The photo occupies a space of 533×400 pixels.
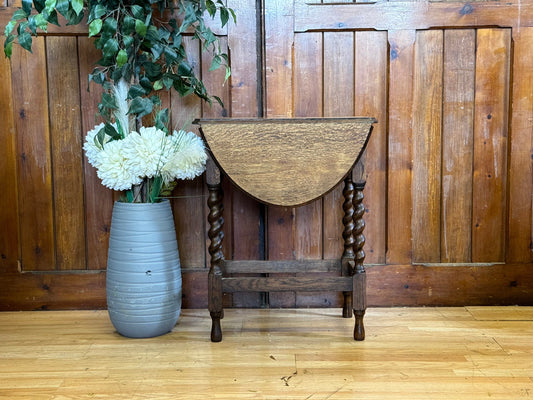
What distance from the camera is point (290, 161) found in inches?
76.2

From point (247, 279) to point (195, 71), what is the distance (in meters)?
0.90

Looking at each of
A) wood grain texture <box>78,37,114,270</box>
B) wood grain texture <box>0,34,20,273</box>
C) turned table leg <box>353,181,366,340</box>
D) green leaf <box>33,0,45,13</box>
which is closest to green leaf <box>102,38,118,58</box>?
green leaf <box>33,0,45,13</box>

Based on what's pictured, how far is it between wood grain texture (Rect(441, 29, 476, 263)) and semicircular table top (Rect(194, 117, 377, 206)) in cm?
59

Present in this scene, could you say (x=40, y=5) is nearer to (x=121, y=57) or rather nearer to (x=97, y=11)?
(x=97, y=11)

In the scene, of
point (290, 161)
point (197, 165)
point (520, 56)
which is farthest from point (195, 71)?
point (520, 56)

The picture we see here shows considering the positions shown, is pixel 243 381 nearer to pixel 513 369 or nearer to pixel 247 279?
pixel 247 279

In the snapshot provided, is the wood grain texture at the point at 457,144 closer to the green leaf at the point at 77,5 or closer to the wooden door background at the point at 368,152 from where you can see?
the wooden door background at the point at 368,152

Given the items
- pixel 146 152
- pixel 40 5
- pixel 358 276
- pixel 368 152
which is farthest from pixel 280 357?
pixel 40 5

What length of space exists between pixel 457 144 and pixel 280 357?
1.19 m

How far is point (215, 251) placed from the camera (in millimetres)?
2068

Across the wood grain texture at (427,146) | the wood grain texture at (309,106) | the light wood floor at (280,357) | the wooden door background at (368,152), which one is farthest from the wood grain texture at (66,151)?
the wood grain texture at (427,146)

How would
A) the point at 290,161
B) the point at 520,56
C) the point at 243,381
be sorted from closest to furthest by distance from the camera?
the point at 243,381, the point at 290,161, the point at 520,56

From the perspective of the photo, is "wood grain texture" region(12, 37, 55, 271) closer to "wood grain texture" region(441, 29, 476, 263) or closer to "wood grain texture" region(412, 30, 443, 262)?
"wood grain texture" region(412, 30, 443, 262)

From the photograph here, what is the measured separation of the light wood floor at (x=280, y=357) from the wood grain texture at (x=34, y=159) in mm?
285
